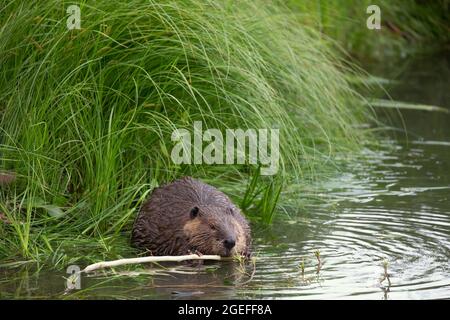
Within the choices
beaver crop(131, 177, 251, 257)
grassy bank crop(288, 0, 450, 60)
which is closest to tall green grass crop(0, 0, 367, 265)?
beaver crop(131, 177, 251, 257)

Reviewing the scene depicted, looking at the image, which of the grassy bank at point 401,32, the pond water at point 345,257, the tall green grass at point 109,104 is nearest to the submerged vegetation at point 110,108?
the tall green grass at point 109,104

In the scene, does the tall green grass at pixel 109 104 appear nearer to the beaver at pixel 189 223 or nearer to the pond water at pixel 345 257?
the beaver at pixel 189 223

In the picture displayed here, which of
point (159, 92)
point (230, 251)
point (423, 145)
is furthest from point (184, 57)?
point (423, 145)

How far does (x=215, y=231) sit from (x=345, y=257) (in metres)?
0.73

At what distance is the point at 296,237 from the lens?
236 inches

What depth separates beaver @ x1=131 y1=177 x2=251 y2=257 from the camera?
5.38 meters

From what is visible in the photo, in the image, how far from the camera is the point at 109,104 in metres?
6.13

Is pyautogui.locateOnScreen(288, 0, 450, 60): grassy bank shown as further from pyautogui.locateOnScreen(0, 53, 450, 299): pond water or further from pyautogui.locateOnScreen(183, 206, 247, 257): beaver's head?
pyautogui.locateOnScreen(183, 206, 247, 257): beaver's head

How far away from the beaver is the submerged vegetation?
0.42 feet

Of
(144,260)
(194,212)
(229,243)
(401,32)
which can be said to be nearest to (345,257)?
(229,243)

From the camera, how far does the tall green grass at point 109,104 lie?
5.72 meters

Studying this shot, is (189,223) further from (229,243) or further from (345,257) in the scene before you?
(345,257)

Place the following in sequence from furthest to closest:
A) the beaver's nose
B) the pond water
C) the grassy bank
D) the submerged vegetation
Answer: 1. the grassy bank
2. the submerged vegetation
3. the beaver's nose
4. the pond water

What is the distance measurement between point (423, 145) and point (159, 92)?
→ 361cm
